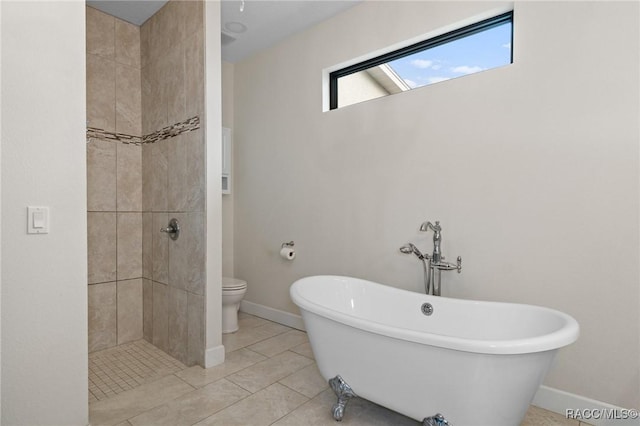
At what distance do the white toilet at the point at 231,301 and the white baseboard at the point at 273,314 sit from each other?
0.39 metres

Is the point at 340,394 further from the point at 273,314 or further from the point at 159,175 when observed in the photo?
the point at 159,175

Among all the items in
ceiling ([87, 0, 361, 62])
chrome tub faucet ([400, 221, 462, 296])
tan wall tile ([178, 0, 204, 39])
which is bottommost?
chrome tub faucet ([400, 221, 462, 296])

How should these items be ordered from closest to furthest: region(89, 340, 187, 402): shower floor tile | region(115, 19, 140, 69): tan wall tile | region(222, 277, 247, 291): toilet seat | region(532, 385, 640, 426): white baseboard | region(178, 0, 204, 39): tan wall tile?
region(532, 385, 640, 426): white baseboard
region(89, 340, 187, 402): shower floor tile
region(178, 0, 204, 39): tan wall tile
region(115, 19, 140, 69): tan wall tile
region(222, 277, 247, 291): toilet seat

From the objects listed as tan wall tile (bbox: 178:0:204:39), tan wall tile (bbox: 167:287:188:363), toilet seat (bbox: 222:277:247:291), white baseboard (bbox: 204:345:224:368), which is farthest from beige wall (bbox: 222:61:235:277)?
white baseboard (bbox: 204:345:224:368)

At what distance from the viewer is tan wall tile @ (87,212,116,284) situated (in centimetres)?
271

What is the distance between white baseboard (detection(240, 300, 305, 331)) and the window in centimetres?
191

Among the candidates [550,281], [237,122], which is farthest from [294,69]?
[550,281]

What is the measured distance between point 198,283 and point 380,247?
1309 mm

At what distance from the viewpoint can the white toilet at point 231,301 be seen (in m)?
2.94

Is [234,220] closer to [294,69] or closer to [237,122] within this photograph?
[237,122]

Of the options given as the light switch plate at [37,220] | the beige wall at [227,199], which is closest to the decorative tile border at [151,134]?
the beige wall at [227,199]

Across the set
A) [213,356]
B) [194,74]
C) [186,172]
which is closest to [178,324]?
[213,356]

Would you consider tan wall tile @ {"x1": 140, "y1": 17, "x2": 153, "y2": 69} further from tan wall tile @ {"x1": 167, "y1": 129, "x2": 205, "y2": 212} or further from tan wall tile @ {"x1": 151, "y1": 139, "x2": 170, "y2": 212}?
tan wall tile @ {"x1": 167, "y1": 129, "x2": 205, "y2": 212}

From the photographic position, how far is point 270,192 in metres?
3.36
